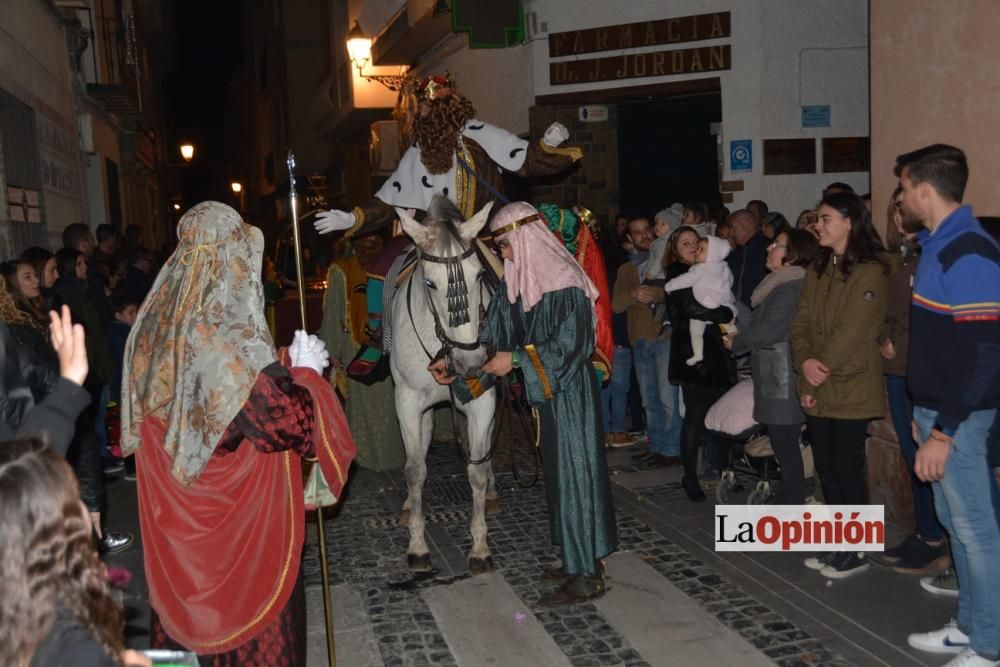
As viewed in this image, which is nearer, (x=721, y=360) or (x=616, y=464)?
(x=721, y=360)

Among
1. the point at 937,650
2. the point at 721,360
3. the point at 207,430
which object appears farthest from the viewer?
the point at 721,360

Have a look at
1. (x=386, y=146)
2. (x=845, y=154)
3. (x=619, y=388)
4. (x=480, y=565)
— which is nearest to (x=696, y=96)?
(x=845, y=154)

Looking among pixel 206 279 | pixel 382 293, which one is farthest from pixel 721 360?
pixel 206 279

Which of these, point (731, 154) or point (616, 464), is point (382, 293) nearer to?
point (616, 464)

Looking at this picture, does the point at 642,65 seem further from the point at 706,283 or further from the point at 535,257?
the point at 535,257

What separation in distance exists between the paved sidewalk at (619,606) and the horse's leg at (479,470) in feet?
0.53

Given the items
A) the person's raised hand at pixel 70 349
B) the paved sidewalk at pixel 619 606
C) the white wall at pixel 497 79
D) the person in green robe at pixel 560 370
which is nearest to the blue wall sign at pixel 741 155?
the white wall at pixel 497 79

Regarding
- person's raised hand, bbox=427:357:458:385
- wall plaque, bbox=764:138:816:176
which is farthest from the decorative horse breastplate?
wall plaque, bbox=764:138:816:176

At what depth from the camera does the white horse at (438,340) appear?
16.8 ft

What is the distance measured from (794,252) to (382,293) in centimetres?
311

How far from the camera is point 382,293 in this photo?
6.84 m

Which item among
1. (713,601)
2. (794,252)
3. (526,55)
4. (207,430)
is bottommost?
(713,601)

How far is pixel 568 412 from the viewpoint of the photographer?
4934mm

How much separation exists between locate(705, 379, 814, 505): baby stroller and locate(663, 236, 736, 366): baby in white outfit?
45 centimetres
